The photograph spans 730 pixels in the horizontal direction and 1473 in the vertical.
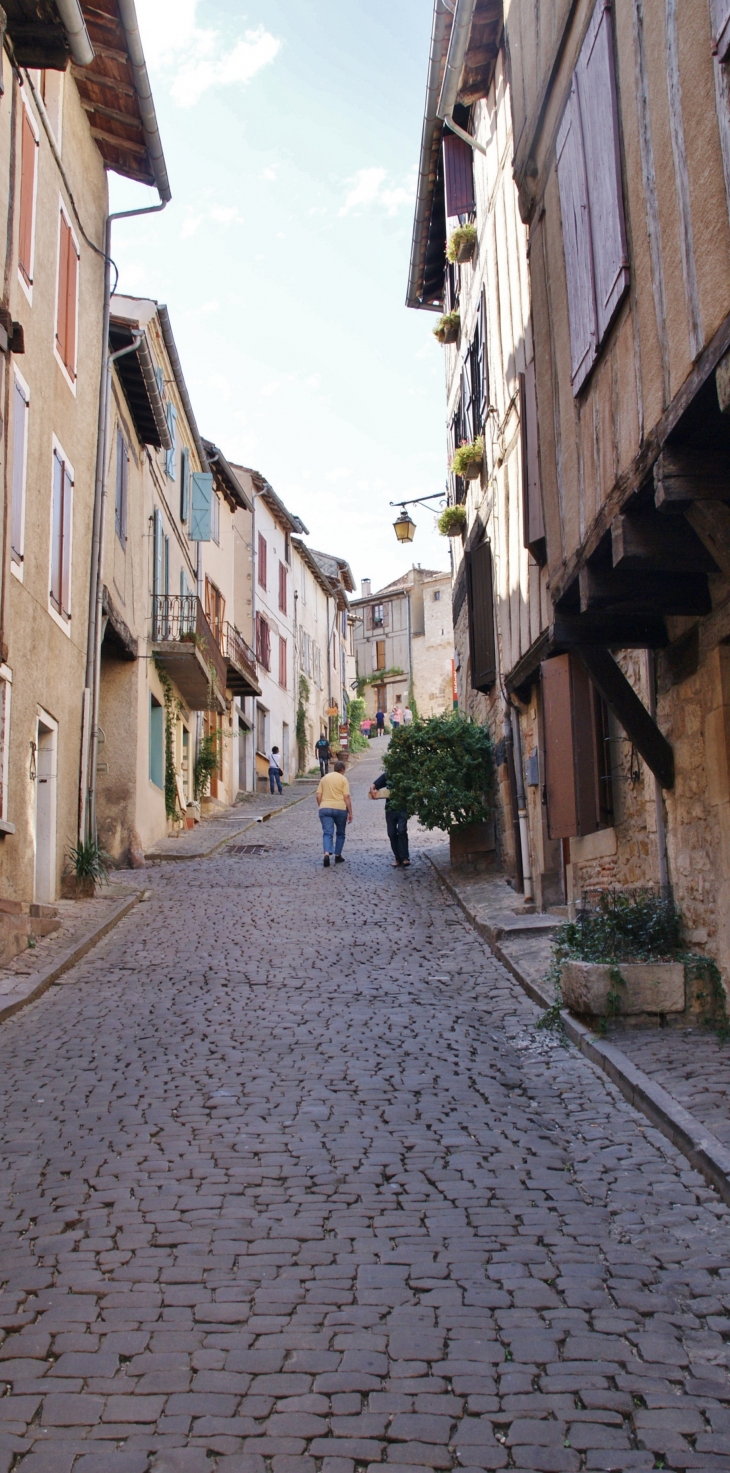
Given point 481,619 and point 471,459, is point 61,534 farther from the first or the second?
point 481,619

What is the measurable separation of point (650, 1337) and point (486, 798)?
465 inches

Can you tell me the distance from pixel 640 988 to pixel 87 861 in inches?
335

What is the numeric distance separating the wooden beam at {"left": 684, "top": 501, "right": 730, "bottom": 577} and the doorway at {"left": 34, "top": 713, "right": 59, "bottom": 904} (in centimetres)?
918

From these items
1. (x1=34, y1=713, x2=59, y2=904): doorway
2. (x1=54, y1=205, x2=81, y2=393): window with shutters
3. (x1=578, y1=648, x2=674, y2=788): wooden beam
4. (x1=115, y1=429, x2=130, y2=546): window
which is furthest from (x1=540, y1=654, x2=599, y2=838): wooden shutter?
(x1=115, y1=429, x2=130, y2=546): window

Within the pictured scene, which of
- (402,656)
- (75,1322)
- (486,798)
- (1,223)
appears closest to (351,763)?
(402,656)

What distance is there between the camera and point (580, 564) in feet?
24.1

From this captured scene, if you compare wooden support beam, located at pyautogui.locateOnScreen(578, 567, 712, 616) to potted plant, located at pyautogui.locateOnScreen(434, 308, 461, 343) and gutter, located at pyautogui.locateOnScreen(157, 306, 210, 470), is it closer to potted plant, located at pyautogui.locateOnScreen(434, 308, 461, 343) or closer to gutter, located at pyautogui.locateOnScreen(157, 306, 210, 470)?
→ potted plant, located at pyautogui.locateOnScreen(434, 308, 461, 343)

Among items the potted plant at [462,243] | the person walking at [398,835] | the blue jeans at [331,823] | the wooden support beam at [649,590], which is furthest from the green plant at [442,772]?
the wooden support beam at [649,590]

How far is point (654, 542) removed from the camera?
21.0 feet

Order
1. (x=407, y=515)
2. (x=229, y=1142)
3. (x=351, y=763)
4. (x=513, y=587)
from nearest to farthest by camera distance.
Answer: (x=229, y=1142) → (x=513, y=587) → (x=407, y=515) → (x=351, y=763)

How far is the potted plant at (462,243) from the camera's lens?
51.5 ft

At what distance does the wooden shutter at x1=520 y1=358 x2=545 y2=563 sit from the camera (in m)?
10.9

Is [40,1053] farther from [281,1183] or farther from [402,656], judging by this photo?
[402,656]

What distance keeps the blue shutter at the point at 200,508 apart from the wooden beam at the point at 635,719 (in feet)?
61.2
